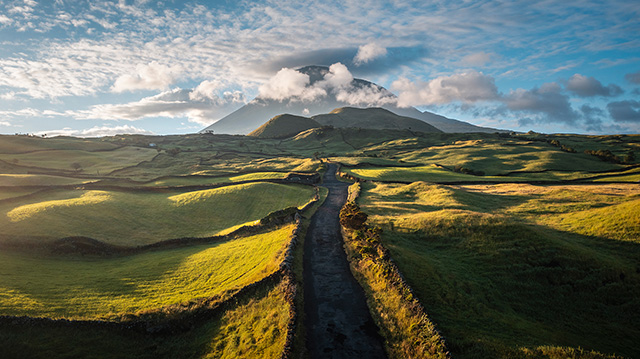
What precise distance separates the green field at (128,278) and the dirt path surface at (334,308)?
3450 mm

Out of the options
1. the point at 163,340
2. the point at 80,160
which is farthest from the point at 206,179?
the point at 80,160

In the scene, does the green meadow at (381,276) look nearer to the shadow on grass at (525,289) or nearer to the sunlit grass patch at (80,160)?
the shadow on grass at (525,289)

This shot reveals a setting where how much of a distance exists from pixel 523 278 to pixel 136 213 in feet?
163

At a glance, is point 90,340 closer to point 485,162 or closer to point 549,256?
point 549,256

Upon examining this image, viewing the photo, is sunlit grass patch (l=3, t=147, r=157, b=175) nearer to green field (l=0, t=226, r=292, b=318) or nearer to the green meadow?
the green meadow

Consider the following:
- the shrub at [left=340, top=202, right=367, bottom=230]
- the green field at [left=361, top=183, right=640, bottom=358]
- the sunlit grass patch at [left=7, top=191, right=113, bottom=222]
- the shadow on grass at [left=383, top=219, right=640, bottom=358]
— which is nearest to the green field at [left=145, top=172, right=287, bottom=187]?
the sunlit grass patch at [left=7, top=191, right=113, bottom=222]

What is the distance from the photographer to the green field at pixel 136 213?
3425cm

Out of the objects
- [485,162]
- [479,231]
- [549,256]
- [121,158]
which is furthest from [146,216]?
[121,158]

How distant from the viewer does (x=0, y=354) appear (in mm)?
14789

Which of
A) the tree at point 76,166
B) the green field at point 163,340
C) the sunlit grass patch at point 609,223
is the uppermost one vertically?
the tree at point 76,166

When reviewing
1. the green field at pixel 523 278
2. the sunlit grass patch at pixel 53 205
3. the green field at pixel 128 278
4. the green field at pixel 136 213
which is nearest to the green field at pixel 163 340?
the green field at pixel 128 278

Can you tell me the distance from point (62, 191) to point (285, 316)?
187 ft

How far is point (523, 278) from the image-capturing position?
851 inches

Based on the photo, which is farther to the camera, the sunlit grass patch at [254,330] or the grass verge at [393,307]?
the sunlit grass patch at [254,330]
